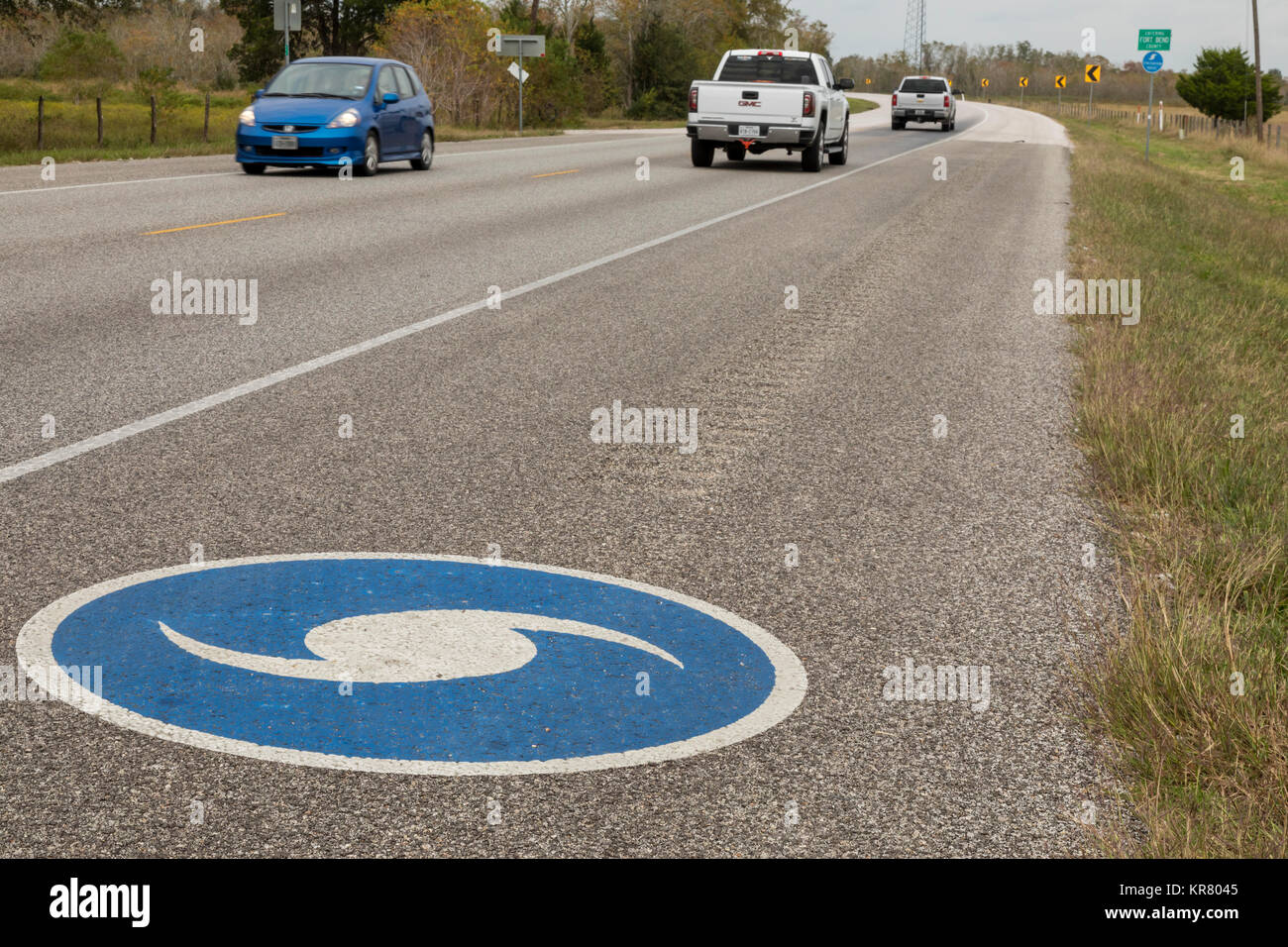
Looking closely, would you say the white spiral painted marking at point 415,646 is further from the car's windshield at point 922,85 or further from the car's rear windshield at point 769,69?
the car's windshield at point 922,85

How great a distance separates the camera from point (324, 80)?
69.2ft

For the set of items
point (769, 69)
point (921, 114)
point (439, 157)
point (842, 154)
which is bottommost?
point (439, 157)

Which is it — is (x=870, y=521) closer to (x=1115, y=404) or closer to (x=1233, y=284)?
(x=1115, y=404)

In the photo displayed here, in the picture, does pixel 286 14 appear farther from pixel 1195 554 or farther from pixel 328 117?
pixel 1195 554

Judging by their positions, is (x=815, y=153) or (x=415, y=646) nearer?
(x=415, y=646)

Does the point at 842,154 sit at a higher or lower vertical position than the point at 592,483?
higher

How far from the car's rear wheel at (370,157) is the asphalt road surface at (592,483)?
656cm

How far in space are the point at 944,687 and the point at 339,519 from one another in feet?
8.01

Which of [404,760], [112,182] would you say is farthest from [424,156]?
[404,760]

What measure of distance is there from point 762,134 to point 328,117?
815 centimetres

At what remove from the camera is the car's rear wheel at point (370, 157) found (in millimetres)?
20953

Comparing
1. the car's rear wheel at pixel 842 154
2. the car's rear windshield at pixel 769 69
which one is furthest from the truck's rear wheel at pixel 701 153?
the car's rear wheel at pixel 842 154

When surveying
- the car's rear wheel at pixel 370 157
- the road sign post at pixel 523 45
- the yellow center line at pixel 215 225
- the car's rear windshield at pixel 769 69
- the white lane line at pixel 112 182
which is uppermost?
the road sign post at pixel 523 45

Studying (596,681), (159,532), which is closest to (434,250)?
(159,532)
